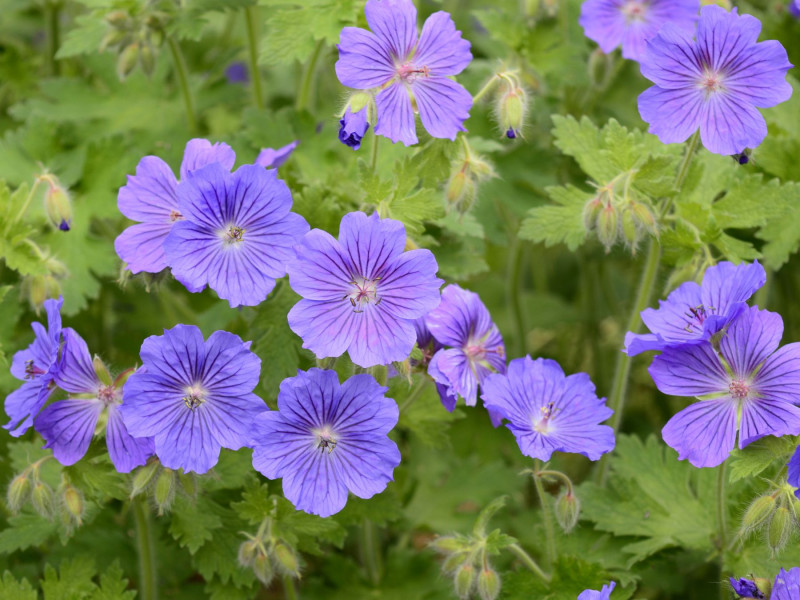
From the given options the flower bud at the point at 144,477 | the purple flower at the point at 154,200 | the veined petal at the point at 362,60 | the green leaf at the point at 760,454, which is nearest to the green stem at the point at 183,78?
the purple flower at the point at 154,200

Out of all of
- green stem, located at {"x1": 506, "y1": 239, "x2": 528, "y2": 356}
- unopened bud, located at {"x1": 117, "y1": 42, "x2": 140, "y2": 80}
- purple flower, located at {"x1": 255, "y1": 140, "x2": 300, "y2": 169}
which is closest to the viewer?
purple flower, located at {"x1": 255, "y1": 140, "x2": 300, "y2": 169}

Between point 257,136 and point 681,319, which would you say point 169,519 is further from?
point 681,319

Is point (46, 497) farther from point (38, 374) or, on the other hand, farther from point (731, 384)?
point (731, 384)

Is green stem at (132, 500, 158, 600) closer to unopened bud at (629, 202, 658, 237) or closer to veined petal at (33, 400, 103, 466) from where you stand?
veined petal at (33, 400, 103, 466)

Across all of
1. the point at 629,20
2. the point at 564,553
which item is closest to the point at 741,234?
the point at 629,20

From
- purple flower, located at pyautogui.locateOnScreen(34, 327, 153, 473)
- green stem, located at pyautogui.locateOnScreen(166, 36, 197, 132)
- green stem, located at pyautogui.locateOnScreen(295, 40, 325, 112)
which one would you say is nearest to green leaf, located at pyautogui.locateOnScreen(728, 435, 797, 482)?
purple flower, located at pyautogui.locateOnScreen(34, 327, 153, 473)

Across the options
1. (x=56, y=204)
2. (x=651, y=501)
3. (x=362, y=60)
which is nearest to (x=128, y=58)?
(x=56, y=204)

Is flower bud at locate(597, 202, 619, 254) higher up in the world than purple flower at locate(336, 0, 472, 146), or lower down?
higher up
